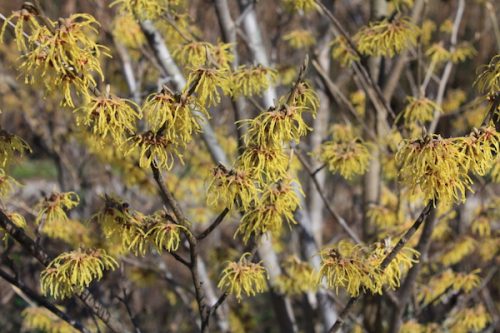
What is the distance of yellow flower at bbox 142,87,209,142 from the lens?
1848mm

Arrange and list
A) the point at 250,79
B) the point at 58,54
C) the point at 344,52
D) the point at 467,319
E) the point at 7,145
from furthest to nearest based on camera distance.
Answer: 1. the point at 467,319
2. the point at 344,52
3. the point at 250,79
4. the point at 7,145
5. the point at 58,54

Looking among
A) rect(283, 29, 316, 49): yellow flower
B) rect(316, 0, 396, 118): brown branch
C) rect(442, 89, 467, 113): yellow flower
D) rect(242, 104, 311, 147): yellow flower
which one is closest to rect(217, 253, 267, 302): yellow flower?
rect(242, 104, 311, 147): yellow flower

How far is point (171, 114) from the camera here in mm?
1853

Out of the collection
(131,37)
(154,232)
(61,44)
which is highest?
(131,37)

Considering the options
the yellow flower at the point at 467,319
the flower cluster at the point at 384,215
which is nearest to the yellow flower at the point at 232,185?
the flower cluster at the point at 384,215

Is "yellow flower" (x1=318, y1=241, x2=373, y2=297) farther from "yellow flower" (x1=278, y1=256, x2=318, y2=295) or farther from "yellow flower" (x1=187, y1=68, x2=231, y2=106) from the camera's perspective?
"yellow flower" (x1=278, y1=256, x2=318, y2=295)

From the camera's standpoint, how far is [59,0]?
301 inches

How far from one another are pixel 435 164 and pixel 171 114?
0.79m

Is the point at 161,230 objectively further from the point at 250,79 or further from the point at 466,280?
the point at 466,280

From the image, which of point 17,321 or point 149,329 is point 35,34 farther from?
point 149,329

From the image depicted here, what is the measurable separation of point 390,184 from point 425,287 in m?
2.26

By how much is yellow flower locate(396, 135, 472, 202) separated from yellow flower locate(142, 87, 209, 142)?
662 millimetres

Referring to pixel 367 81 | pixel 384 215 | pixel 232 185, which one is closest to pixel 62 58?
pixel 232 185

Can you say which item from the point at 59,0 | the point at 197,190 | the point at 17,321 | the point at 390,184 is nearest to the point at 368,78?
the point at 197,190
